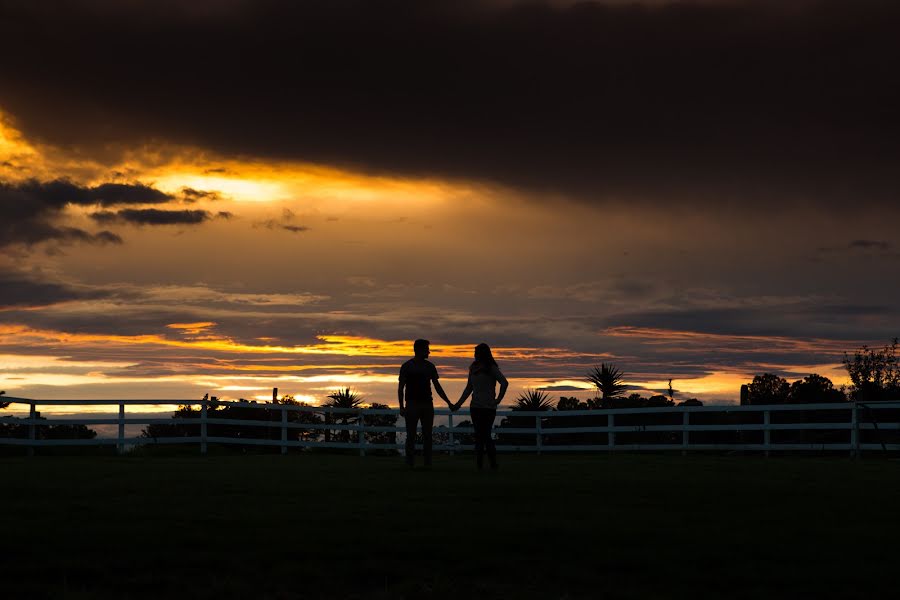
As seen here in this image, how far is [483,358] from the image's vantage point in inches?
786

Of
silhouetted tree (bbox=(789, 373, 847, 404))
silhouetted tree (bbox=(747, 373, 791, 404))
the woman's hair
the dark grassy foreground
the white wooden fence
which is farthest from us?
silhouetted tree (bbox=(747, 373, 791, 404))

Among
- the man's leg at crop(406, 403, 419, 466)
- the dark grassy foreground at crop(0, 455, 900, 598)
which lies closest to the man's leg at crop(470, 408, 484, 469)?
the man's leg at crop(406, 403, 419, 466)

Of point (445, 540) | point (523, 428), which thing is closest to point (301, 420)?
point (523, 428)

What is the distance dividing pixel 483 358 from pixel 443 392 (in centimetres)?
96

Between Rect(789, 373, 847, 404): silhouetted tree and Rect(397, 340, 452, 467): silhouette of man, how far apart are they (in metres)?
37.5

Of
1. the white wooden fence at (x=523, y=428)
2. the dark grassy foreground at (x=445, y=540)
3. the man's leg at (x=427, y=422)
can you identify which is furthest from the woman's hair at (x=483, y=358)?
the white wooden fence at (x=523, y=428)

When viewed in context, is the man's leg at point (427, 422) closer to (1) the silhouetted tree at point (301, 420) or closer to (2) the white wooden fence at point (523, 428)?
(2) the white wooden fence at point (523, 428)

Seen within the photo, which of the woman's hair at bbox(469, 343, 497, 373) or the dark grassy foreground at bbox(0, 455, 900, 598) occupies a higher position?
the woman's hair at bbox(469, 343, 497, 373)

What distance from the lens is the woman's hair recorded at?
19.9m

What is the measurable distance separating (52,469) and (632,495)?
36.6 ft

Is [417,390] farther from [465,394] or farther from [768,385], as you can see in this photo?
[768,385]

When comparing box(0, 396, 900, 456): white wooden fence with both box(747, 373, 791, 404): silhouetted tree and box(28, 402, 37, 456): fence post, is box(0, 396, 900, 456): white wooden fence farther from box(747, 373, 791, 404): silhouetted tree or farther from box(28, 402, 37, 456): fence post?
box(747, 373, 791, 404): silhouetted tree

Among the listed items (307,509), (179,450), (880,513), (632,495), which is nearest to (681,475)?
(632,495)

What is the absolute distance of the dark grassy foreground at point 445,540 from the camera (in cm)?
789
